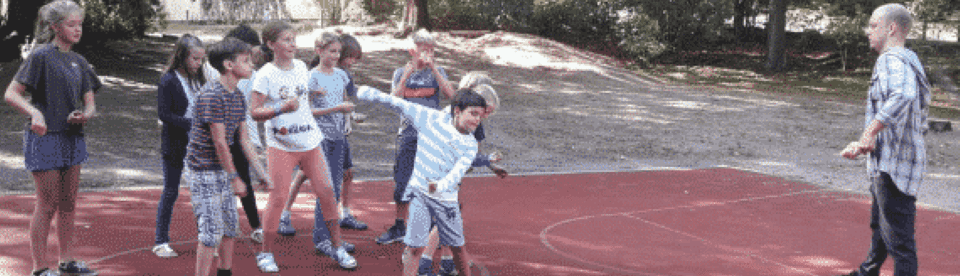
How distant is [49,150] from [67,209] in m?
0.41

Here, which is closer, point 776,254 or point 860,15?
point 776,254

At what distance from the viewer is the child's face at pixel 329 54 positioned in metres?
5.86

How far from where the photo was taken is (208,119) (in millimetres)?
4531

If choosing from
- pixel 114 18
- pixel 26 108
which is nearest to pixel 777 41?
pixel 114 18

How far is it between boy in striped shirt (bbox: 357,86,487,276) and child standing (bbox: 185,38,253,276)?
750mm

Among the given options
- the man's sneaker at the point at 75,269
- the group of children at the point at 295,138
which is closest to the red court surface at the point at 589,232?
the man's sneaker at the point at 75,269

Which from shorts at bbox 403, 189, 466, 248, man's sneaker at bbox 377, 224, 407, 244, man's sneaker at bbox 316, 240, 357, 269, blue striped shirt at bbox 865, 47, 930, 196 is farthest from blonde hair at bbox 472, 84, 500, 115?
blue striped shirt at bbox 865, 47, 930, 196

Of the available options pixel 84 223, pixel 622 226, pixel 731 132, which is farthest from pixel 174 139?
pixel 731 132

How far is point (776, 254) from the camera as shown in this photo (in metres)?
6.40

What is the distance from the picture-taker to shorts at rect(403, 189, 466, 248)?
4.68 m

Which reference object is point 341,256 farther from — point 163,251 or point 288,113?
point 163,251

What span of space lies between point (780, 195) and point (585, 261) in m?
3.73

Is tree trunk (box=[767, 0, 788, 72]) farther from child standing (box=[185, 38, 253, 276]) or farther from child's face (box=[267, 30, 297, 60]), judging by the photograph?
child standing (box=[185, 38, 253, 276])

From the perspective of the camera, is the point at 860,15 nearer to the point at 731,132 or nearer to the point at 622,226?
the point at 731,132
